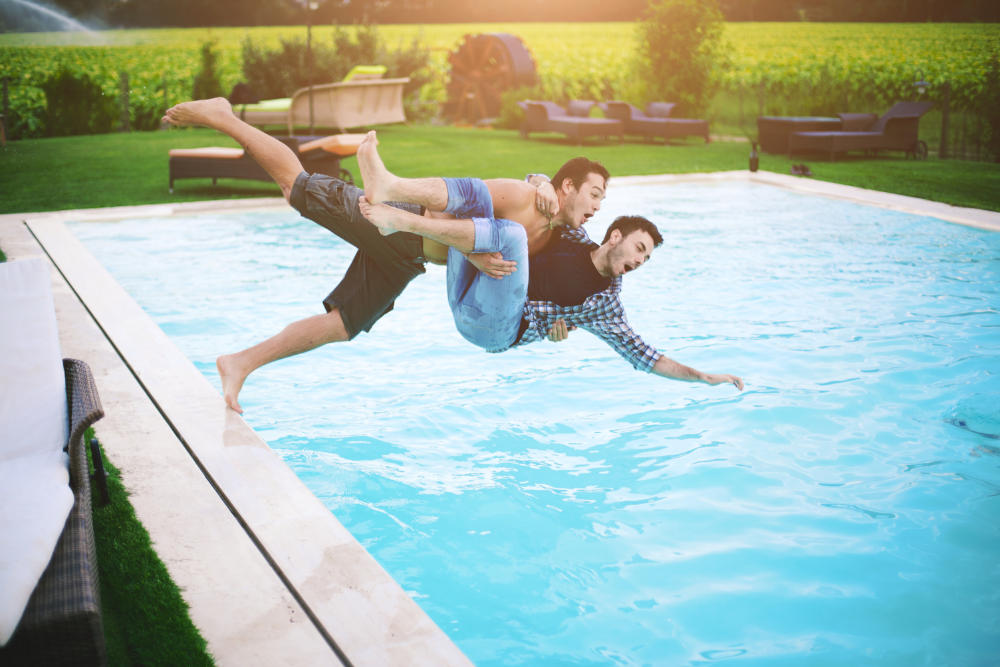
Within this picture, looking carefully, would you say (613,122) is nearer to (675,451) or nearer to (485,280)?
(675,451)

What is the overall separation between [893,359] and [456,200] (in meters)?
3.98

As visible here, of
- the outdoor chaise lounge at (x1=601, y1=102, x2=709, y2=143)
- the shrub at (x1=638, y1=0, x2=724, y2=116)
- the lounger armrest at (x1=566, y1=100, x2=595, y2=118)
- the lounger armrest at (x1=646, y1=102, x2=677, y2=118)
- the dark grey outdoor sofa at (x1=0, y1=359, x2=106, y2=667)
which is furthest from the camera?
the shrub at (x1=638, y1=0, x2=724, y2=116)

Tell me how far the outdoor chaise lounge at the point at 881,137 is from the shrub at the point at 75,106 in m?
A: 13.1

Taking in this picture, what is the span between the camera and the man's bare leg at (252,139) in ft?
11.7

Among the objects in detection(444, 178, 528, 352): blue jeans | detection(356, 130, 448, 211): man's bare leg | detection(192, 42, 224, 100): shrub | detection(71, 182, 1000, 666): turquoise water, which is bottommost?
detection(71, 182, 1000, 666): turquoise water

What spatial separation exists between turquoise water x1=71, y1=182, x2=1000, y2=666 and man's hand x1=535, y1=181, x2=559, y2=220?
142 cm

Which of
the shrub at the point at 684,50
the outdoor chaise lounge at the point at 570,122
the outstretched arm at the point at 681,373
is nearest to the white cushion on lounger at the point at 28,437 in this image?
the outstretched arm at the point at 681,373

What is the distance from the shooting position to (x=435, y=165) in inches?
493

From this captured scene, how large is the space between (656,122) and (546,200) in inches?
532

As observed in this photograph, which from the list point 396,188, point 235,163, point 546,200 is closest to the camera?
point 396,188

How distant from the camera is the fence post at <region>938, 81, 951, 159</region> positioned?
1389cm

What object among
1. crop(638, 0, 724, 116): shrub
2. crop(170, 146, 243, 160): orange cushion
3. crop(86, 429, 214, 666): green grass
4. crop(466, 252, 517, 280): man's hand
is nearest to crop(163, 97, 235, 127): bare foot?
crop(466, 252, 517, 280): man's hand

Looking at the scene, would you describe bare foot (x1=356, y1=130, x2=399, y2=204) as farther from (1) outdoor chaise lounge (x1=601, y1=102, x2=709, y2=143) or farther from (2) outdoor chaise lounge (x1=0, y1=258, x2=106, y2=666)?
(1) outdoor chaise lounge (x1=601, y1=102, x2=709, y2=143)

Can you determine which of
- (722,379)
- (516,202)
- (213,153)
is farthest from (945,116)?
(516,202)
